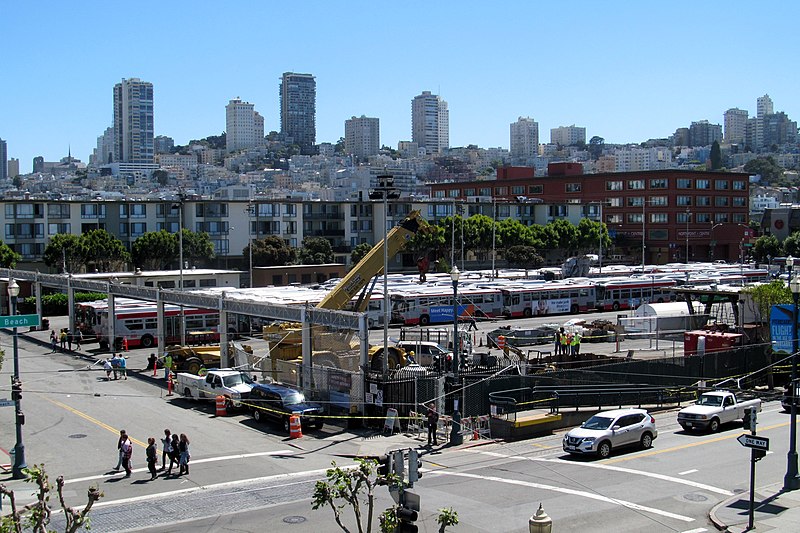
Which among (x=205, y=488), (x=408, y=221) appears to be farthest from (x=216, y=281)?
(x=205, y=488)

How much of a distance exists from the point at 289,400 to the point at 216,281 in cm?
4064

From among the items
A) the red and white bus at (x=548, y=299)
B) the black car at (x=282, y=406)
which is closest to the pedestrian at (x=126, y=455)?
the black car at (x=282, y=406)

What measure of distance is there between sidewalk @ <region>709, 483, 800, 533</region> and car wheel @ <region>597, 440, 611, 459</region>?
4.92 meters

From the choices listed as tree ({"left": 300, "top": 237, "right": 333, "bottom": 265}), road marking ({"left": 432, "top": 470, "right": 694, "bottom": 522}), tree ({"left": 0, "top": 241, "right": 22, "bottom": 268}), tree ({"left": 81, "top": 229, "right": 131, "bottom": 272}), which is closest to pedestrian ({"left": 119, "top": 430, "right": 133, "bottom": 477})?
road marking ({"left": 432, "top": 470, "right": 694, "bottom": 522})

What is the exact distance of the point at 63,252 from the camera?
8525cm

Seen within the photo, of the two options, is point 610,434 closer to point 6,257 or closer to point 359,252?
point 6,257

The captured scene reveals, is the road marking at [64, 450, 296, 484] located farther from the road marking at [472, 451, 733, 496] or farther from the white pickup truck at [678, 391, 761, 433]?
the white pickup truck at [678, 391, 761, 433]

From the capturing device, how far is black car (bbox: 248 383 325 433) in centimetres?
3148

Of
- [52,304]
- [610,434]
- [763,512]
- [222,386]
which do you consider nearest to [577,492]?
[763,512]

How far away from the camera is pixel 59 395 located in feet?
124

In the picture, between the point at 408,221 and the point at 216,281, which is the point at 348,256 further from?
the point at 408,221

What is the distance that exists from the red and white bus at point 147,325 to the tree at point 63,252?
1328 inches

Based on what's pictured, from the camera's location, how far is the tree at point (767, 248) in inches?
5054

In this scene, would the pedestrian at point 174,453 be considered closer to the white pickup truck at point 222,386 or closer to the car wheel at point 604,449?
the white pickup truck at point 222,386
